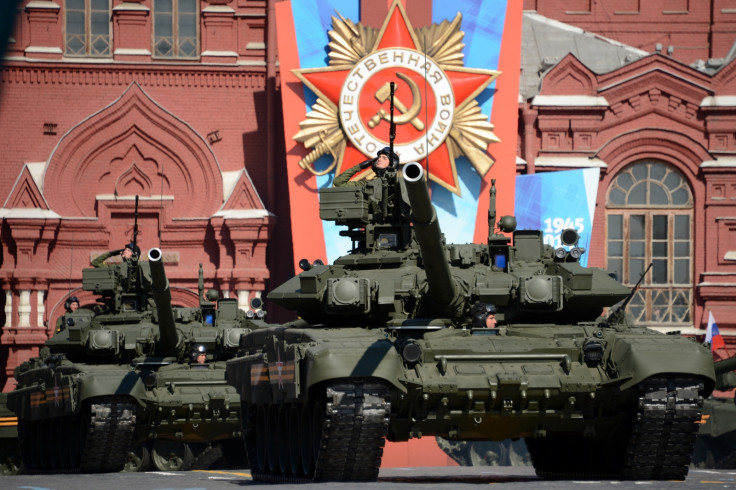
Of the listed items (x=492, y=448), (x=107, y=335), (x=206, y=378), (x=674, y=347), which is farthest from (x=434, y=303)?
(x=492, y=448)

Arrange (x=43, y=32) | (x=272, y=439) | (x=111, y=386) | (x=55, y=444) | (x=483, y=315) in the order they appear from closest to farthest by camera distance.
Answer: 1. (x=483, y=315)
2. (x=272, y=439)
3. (x=111, y=386)
4. (x=55, y=444)
5. (x=43, y=32)

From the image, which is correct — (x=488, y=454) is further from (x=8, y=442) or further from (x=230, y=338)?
(x=8, y=442)

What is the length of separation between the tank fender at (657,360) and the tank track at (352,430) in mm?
2101

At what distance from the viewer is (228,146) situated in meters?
33.6

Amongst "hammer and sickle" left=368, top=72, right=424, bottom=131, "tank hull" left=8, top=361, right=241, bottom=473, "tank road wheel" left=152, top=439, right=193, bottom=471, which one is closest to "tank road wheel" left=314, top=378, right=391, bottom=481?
"tank hull" left=8, top=361, right=241, bottom=473

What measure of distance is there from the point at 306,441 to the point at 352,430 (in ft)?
5.35

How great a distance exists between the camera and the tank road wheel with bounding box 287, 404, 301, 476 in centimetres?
1459

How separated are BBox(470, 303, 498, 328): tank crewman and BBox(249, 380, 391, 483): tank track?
144 centimetres

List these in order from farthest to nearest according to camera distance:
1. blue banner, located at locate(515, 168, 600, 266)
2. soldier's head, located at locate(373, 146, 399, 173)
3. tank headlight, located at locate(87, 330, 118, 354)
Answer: blue banner, located at locate(515, 168, 600, 266) → tank headlight, located at locate(87, 330, 118, 354) → soldier's head, located at locate(373, 146, 399, 173)

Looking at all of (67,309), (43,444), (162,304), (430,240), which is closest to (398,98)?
(67,309)

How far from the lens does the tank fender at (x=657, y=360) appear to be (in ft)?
41.9

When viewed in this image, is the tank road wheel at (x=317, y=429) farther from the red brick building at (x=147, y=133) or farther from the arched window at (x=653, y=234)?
the arched window at (x=653, y=234)

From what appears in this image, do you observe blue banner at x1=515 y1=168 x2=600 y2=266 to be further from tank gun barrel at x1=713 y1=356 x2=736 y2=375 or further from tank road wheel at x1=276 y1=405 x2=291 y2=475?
tank road wheel at x1=276 y1=405 x2=291 y2=475

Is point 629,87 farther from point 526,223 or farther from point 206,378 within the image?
point 206,378
